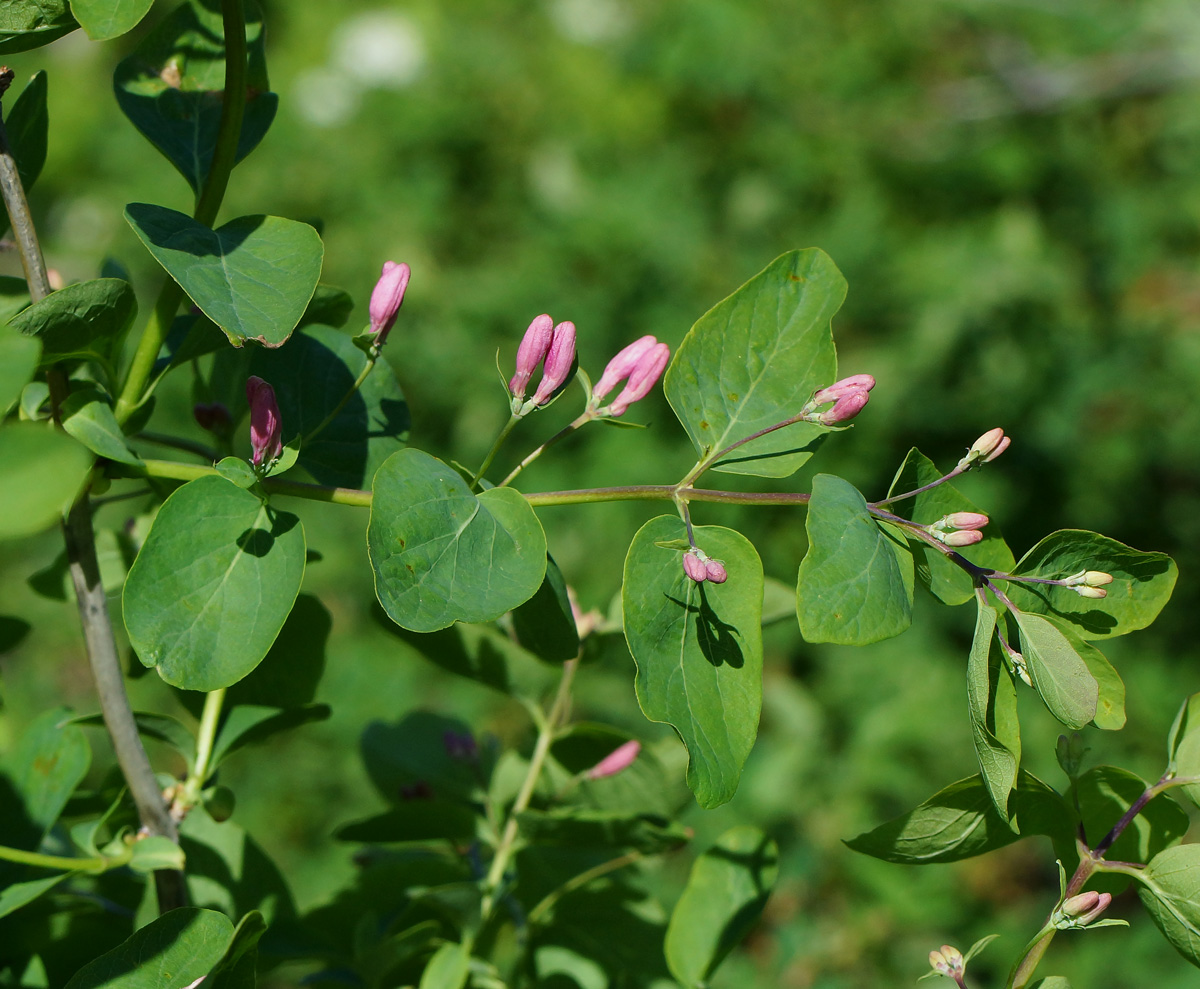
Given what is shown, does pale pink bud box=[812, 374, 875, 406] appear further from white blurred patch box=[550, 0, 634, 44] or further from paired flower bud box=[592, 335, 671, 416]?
white blurred patch box=[550, 0, 634, 44]

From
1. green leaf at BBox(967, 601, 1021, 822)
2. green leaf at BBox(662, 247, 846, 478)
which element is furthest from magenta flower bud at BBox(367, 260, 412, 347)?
green leaf at BBox(967, 601, 1021, 822)

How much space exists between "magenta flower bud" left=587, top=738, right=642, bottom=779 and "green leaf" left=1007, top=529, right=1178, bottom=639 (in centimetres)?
30

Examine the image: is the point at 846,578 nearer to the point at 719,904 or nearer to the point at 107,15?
the point at 719,904

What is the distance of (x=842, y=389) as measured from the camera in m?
0.62

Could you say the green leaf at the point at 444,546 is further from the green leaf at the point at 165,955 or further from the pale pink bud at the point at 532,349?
the green leaf at the point at 165,955

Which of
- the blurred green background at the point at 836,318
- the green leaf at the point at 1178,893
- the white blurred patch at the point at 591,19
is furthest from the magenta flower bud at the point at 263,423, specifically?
the white blurred patch at the point at 591,19

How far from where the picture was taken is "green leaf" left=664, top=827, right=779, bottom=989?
759mm

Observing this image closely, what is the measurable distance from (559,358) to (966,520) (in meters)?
0.26

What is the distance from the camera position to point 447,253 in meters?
3.46

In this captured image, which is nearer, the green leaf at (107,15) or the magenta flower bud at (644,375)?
the green leaf at (107,15)

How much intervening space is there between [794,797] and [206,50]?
2.16m

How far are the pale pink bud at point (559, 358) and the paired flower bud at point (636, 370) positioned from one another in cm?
3

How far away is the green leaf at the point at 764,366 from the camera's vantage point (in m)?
0.66

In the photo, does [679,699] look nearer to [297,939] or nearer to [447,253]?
[297,939]
